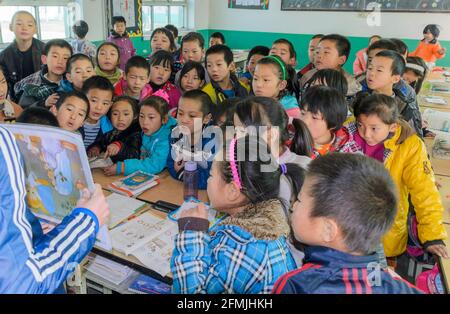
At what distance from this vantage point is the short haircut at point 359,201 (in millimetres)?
836

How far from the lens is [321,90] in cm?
194

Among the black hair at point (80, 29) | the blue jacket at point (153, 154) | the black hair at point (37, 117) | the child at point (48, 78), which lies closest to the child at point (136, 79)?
the child at point (48, 78)

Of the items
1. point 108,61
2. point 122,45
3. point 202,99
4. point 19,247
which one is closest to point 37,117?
point 202,99

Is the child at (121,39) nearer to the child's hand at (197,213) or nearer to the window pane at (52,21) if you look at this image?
the window pane at (52,21)

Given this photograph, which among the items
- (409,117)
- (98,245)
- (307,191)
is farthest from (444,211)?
(98,245)

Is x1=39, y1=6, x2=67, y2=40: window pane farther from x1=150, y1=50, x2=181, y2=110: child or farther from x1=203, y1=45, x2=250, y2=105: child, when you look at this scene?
x1=203, y1=45, x2=250, y2=105: child

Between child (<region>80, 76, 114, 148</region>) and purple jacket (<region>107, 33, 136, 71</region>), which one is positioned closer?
child (<region>80, 76, 114, 148</region>)

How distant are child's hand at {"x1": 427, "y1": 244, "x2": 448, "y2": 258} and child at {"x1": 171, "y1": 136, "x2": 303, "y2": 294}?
784 mm

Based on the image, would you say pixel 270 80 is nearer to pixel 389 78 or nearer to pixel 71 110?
pixel 389 78

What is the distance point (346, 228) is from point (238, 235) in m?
0.31

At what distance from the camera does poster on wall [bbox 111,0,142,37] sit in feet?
19.4

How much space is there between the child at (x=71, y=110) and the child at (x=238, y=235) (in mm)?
1230

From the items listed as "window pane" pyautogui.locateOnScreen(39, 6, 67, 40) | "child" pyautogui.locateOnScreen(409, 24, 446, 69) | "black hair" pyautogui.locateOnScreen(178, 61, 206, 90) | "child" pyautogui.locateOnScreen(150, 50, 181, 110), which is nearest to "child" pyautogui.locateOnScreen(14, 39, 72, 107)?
"child" pyautogui.locateOnScreen(150, 50, 181, 110)
